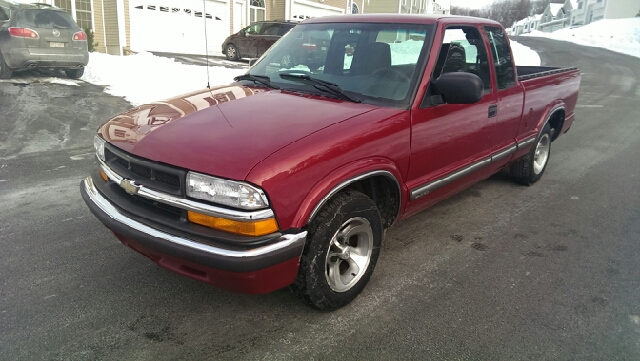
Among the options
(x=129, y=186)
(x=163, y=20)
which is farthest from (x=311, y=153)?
(x=163, y=20)

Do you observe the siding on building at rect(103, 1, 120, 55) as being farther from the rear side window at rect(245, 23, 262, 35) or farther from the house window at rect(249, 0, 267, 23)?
the house window at rect(249, 0, 267, 23)

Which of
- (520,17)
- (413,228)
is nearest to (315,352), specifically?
(413,228)

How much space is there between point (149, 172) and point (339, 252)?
1244 mm

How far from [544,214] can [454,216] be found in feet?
3.19

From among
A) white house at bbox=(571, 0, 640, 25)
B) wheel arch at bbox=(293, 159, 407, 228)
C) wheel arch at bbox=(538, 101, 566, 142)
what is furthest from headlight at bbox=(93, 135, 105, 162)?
white house at bbox=(571, 0, 640, 25)

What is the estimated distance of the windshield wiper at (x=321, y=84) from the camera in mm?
3396

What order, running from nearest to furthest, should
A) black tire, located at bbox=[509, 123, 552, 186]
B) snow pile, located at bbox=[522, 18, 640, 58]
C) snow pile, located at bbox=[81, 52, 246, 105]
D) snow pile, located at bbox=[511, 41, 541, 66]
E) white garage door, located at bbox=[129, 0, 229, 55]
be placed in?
black tire, located at bbox=[509, 123, 552, 186] < snow pile, located at bbox=[81, 52, 246, 105] < white garage door, located at bbox=[129, 0, 229, 55] < snow pile, located at bbox=[511, 41, 541, 66] < snow pile, located at bbox=[522, 18, 640, 58]

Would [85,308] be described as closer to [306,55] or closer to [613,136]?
[306,55]

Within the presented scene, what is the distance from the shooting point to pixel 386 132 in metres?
3.10

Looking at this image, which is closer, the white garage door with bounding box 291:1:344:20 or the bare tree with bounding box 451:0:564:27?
the white garage door with bounding box 291:1:344:20

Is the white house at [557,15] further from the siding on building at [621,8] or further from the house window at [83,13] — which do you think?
the house window at [83,13]

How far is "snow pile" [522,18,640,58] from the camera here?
31.0 meters

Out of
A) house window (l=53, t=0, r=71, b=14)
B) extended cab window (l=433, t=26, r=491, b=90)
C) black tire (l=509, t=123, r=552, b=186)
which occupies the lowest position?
black tire (l=509, t=123, r=552, b=186)

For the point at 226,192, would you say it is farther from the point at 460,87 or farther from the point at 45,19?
the point at 45,19
